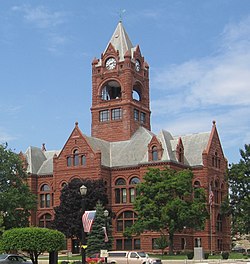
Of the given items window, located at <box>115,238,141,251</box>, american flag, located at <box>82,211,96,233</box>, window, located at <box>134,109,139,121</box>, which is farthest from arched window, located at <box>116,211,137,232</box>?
american flag, located at <box>82,211,96,233</box>

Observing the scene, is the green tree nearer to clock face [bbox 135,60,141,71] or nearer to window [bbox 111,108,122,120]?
window [bbox 111,108,122,120]

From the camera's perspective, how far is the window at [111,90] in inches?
4094

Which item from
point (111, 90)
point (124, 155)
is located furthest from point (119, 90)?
point (124, 155)

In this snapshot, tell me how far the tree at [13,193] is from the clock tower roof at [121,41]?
3178 centimetres

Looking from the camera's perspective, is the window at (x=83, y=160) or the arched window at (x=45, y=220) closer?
the window at (x=83, y=160)

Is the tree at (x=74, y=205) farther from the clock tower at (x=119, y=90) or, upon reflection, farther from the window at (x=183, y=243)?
the clock tower at (x=119, y=90)

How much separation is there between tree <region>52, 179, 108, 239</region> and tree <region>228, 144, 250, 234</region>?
716 inches

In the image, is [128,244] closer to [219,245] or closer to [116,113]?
[219,245]

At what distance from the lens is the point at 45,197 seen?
99000 millimetres

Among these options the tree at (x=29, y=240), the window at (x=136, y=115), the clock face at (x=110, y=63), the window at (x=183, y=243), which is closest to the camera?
the tree at (x=29, y=240)

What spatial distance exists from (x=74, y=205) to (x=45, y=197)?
1654cm

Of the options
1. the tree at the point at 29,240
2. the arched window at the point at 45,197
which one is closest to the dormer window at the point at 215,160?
the arched window at the point at 45,197

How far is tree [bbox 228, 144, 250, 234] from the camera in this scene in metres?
82.7

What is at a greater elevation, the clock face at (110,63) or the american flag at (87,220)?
the clock face at (110,63)
